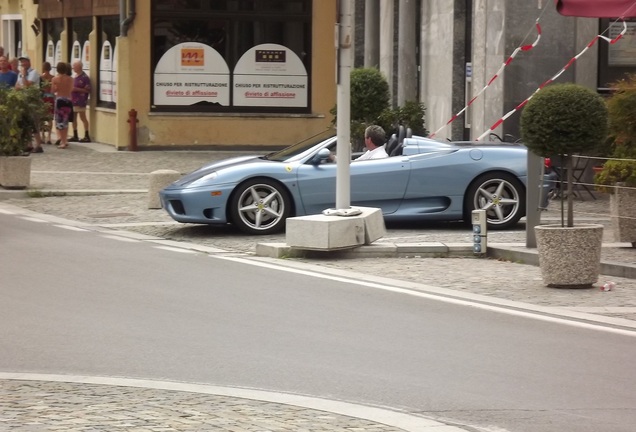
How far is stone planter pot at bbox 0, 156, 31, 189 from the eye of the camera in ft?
69.9

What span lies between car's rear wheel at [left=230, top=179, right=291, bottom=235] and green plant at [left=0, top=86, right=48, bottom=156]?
248 inches

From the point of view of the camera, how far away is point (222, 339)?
9.84 meters

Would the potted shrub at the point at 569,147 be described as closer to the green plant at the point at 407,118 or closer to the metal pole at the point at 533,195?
the metal pole at the point at 533,195

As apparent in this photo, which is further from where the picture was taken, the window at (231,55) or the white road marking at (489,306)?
the window at (231,55)

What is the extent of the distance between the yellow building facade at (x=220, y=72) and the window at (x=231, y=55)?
0.07 ft

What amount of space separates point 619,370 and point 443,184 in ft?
24.6

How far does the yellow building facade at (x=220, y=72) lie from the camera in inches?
1194

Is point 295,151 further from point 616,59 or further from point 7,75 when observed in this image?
point 7,75

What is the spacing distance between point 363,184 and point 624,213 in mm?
3091

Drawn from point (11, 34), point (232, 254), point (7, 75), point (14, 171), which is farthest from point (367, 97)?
point (11, 34)

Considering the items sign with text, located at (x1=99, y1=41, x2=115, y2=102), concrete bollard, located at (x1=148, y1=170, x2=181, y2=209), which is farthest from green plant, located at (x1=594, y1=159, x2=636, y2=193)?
sign with text, located at (x1=99, y1=41, x2=115, y2=102)

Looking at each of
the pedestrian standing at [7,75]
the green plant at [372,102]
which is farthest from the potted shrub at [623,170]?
the pedestrian standing at [7,75]

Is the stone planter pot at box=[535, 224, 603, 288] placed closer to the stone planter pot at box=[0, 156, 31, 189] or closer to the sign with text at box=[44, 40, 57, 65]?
the stone planter pot at box=[0, 156, 31, 189]

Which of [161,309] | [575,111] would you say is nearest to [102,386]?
[161,309]
